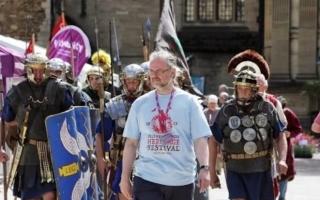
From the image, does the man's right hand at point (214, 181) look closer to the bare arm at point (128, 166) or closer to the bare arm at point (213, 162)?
the bare arm at point (213, 162)

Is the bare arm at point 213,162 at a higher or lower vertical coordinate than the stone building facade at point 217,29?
lower

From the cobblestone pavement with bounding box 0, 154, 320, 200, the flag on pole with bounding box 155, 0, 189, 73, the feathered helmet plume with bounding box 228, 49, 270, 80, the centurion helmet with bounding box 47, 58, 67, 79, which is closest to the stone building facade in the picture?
the cobblestone pavement with bounding box 0, 154, 320, 200

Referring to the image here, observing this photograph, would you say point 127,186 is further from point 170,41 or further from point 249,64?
point 170,41

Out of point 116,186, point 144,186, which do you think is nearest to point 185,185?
point 144,186

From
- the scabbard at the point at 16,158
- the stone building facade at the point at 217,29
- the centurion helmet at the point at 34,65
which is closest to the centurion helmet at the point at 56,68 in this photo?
the centurion helmet at the point at 34,65

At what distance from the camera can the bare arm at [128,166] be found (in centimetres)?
764

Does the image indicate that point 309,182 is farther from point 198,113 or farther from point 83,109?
point 198,113

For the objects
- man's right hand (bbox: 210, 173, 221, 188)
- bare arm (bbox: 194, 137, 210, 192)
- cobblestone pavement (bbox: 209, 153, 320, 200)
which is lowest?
cobblestone pavement (bbox: 209, 153, 320, 200)

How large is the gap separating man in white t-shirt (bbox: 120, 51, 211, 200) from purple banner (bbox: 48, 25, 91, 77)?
8.61 meters

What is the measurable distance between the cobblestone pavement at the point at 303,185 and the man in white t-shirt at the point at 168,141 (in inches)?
255

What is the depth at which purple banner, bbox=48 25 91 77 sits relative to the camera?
16.2m

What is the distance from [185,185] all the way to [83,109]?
1875mm

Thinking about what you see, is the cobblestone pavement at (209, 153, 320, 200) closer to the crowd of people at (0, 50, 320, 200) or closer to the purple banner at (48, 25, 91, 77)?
the purple banner at (48, 25, 91, 77)

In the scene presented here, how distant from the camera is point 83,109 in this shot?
916cm
